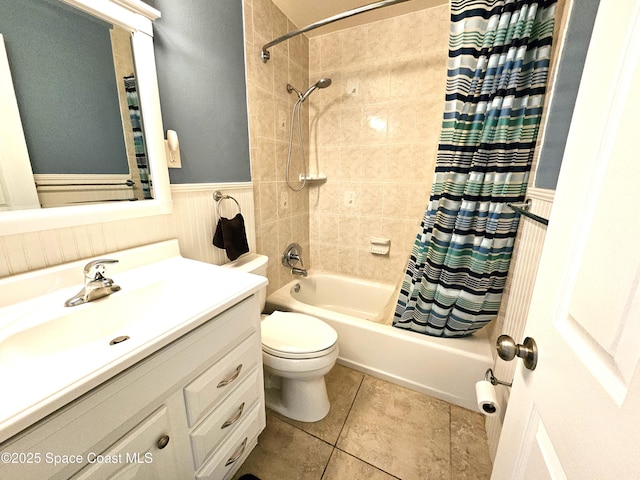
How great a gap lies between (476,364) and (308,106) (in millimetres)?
2109

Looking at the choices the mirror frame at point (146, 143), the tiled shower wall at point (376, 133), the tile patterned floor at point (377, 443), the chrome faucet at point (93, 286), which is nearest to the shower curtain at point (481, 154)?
the tile patterned floor at point (377, 443)

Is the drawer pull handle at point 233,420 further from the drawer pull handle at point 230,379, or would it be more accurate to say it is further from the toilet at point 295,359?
the toilet at point 295,359

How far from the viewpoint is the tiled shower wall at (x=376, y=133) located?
5.72ft

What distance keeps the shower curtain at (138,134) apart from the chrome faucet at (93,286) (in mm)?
350

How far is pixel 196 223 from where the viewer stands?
4.13 feet

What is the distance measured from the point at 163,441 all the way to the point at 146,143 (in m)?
1.01

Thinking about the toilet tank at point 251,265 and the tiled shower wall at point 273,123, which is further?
the tiled shower wall at point 273,123

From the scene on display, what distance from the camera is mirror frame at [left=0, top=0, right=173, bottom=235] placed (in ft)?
2.51

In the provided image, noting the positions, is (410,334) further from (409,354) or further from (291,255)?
(291,255)

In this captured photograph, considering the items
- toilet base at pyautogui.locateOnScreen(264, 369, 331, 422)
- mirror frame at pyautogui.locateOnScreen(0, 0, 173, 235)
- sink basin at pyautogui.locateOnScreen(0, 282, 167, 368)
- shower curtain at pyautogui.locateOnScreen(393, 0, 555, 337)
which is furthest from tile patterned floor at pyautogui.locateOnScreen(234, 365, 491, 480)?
mirror frame at pyautogui.locateOnScreen(0, 0, 173, 235)

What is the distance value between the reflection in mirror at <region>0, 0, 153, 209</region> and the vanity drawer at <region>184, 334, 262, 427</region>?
0.72m

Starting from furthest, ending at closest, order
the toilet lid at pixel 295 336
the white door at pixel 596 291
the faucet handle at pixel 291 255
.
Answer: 1. the faucet handle at pixel 291 255
2. the toilet lid at pixel 295 336
3. the white door at pixel 596 291

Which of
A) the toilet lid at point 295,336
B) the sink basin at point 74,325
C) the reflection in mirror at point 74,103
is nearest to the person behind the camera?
the sink basin at point 74,325

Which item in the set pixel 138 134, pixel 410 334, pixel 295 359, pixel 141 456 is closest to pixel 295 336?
pixel 295 359
